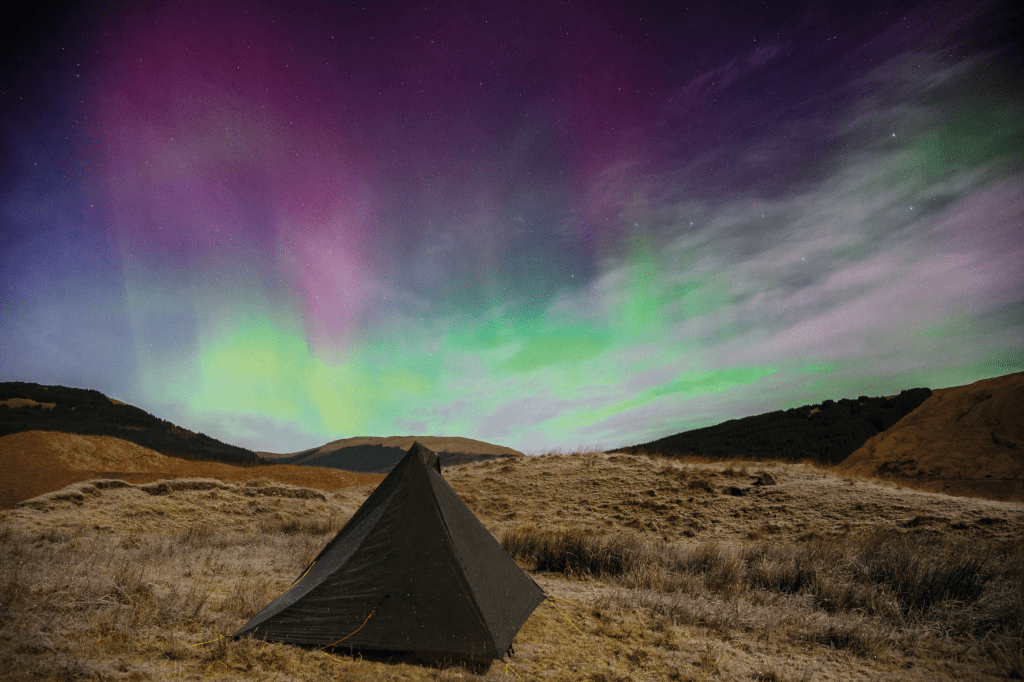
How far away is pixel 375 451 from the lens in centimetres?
6850

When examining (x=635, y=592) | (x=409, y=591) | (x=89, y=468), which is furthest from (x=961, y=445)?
(x=89, y=468)

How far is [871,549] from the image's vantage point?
311 inches

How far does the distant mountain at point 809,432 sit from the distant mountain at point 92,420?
35113 millimetres

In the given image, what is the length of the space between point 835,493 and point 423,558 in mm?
14260

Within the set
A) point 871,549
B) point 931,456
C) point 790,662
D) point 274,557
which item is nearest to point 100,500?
point 274,557

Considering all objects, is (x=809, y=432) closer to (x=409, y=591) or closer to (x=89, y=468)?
(x=409, y=591)

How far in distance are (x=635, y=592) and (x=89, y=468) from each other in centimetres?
2873

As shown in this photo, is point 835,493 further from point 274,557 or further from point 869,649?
point 274,557

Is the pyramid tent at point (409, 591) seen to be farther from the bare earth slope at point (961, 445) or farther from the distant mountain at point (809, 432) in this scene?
the distant mountain at point (809, 432)

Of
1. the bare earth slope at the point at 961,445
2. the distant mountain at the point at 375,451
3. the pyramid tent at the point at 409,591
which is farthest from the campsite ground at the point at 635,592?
the distant mountain at the point at 375,451

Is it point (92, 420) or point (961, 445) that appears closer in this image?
point (961, 445)

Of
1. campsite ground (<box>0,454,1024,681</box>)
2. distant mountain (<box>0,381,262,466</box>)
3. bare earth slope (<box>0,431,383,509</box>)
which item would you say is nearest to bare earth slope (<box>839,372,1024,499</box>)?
campsite ground (<box>0,454,1024,681</box>)

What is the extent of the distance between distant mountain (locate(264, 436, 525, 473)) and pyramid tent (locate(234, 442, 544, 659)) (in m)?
52.6

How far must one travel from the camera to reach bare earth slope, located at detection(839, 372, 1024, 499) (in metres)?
20.9
